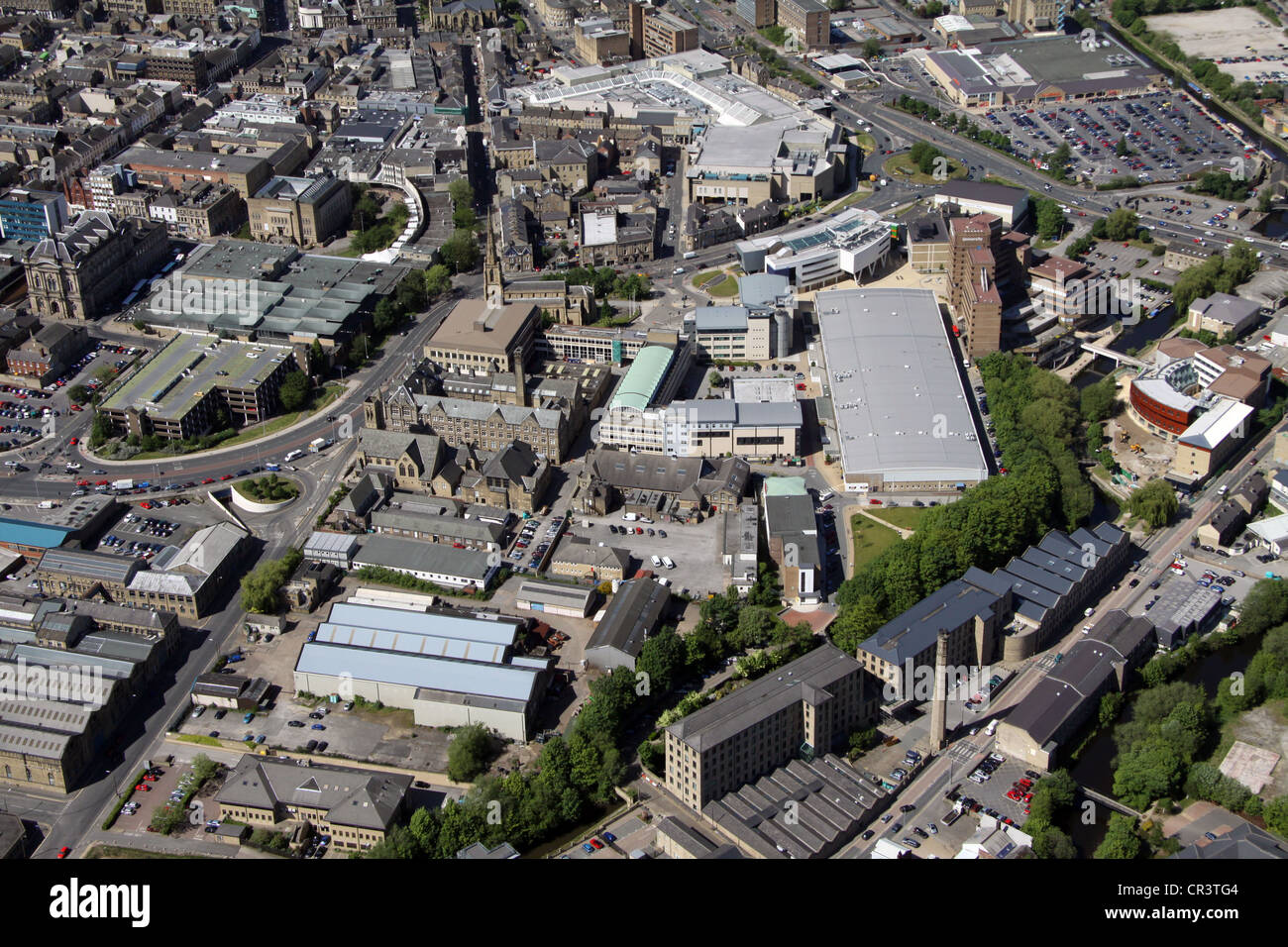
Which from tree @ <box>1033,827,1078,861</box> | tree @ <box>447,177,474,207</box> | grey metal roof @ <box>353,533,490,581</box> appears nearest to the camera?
tree @ <box>1033,827,1078,861</box>

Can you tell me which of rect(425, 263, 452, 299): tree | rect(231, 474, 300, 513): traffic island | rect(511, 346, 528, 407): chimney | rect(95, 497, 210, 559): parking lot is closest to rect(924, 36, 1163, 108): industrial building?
rect(425, 263, 452, 299): tree

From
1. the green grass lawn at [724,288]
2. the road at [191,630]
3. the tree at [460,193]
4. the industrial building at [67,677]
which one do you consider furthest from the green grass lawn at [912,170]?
the industrial building at [67,677]

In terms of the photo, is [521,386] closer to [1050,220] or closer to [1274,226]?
[1050,220]

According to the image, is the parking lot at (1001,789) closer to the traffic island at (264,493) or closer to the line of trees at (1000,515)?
the line of trees at (1000,515)

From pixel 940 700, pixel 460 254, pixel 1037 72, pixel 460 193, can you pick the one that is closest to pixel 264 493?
pixel 460 254

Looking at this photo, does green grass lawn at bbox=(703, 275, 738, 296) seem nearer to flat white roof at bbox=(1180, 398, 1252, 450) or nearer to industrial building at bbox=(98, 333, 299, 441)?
industrial building at bbox=(98, 333, 299, 441)
